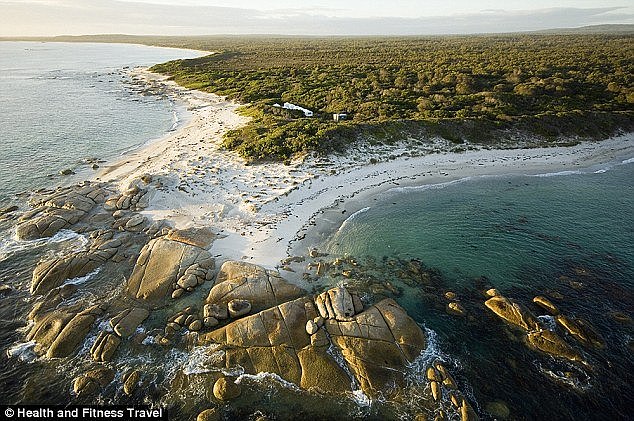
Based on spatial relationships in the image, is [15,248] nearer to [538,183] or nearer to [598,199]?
[538,183]

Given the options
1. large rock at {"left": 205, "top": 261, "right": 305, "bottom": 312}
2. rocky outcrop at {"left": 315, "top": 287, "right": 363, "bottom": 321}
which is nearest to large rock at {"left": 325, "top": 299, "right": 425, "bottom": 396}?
rocky outcrop at {"left": 315, "top": 287, "right": 363, "bottom": 321}

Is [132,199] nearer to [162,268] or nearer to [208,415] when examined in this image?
[162,268]

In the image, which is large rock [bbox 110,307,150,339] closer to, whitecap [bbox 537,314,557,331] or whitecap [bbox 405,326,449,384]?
whitecap [bbox 405,326,449,384]

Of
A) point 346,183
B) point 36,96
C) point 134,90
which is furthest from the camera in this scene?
point 134,90

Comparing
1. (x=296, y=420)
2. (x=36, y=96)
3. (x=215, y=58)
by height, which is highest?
(x=215, y=58)

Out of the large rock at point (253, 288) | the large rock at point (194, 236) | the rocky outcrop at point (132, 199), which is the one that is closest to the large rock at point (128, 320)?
the large rock at point (253, 288)

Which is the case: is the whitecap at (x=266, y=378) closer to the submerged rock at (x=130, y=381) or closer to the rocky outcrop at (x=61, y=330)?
the submerged rock at (x=130, y=381)

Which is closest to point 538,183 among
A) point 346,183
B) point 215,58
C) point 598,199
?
point 598,199
